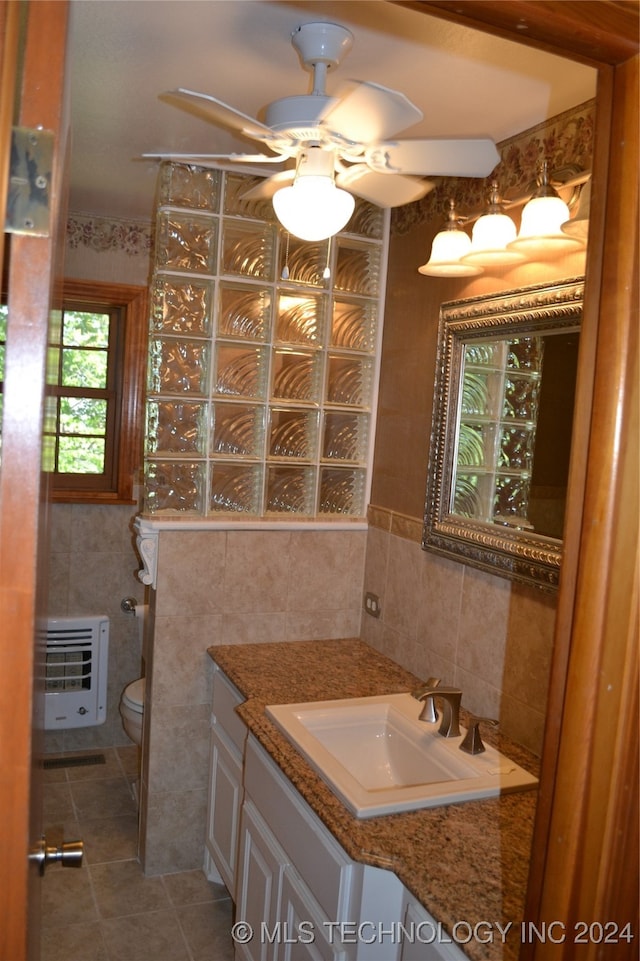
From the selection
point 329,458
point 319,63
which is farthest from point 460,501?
point 319,63

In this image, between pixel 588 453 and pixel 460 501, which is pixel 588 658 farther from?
pixel 460 501

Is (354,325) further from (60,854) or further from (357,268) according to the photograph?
(60,854)

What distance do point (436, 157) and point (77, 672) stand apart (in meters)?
2.92

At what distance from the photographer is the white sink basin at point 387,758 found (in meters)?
1.61

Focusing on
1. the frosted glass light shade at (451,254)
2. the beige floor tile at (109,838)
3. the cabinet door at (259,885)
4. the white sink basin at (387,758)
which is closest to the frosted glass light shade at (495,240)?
the frosted glass light shade at (451,254)

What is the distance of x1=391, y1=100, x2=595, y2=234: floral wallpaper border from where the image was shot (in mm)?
1810

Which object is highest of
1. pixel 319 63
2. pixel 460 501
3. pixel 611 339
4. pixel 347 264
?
pixel 319 63

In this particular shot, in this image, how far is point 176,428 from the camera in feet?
8.33

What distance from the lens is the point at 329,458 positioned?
273 cm

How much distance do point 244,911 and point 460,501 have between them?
1282 millimetres

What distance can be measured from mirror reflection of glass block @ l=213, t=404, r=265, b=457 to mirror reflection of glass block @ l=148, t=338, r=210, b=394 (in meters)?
0.11

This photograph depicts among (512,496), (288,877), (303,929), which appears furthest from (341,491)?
(303,929)

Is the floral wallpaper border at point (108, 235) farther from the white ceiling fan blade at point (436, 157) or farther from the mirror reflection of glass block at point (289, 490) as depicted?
the white ceiling fan blade at point (436, 157)

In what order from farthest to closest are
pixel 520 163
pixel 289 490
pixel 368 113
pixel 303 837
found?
pixel 289 490, pixel 520 163, pixel 303 837, pixel 368 113
